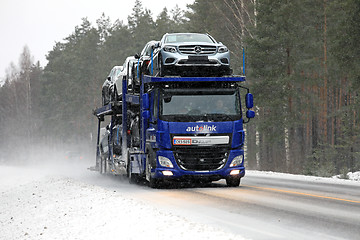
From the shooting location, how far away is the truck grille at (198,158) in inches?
603

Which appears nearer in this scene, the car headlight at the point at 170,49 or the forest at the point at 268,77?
the car headlight at the point at 170,49

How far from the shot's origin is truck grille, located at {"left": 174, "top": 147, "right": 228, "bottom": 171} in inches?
603

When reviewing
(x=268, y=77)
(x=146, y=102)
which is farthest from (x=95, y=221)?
(x=268, y=77)

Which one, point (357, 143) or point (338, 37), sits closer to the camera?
point (338, 37)

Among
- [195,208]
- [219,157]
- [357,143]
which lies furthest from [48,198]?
[357,143]

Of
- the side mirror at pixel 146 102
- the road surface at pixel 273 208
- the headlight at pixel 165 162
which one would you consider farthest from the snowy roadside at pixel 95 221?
the side mirror at pixel 146 102

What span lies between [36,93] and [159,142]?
8923 cm

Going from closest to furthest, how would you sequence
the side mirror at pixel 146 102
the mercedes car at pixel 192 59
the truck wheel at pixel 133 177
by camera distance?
1. the mercedes car at pixel 192 59
2. the side mirror at pixel 146 102
3. the truck wheel at pixel 133 177

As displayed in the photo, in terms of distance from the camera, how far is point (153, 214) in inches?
406

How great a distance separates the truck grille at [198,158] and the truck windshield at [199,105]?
0.80m

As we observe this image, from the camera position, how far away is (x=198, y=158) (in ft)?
50.3

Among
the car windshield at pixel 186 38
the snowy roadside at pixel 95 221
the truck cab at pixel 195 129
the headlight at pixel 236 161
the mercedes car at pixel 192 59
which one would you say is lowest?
the snowy roadside at pixel 95 221

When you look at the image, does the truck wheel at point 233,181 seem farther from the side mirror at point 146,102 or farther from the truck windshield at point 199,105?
the side mirror at point 146,102

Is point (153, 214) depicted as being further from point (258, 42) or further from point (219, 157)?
point (258, 42)
